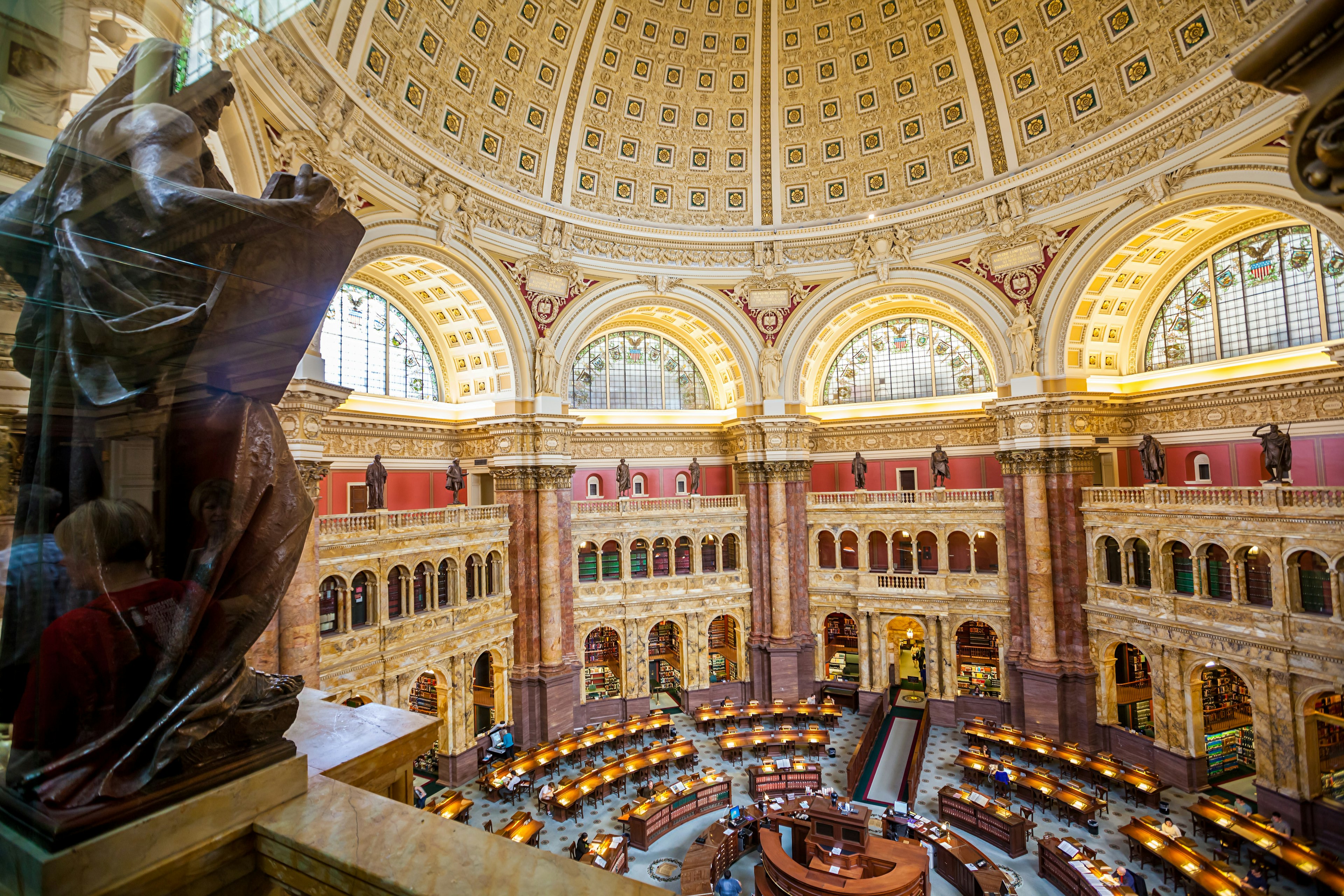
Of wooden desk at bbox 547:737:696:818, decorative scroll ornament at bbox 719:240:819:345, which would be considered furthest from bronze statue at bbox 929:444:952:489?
Answer: wooden desk at bbox 547:737:696:818

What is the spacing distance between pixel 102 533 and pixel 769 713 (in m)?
24.8

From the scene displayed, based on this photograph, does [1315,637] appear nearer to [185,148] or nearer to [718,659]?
[718,659]

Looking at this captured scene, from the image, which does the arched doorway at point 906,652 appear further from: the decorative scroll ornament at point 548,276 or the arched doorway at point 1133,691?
the decorative scroll ornament at point 548,276

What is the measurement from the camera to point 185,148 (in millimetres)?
3307

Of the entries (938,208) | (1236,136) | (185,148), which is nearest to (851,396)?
(938,208)

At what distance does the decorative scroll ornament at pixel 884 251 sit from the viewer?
25.8 m

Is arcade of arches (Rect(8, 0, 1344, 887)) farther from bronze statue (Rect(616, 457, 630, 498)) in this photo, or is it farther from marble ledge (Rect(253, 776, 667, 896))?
marble ledge (Rect(253, 776, 667, 896))

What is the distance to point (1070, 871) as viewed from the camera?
1486 centimetres

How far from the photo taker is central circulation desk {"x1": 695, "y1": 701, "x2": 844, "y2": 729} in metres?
24.6

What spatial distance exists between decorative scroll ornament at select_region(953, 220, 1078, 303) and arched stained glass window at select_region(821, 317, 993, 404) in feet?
14.7

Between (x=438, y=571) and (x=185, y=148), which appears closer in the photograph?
(x=185, y=148)

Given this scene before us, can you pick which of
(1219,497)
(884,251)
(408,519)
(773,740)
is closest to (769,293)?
(884,251)

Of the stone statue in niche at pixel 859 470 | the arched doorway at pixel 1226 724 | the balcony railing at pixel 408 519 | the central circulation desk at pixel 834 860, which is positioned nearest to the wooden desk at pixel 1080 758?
the arched doorway at pixel 1226 724

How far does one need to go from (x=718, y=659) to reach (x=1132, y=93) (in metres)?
26.4
